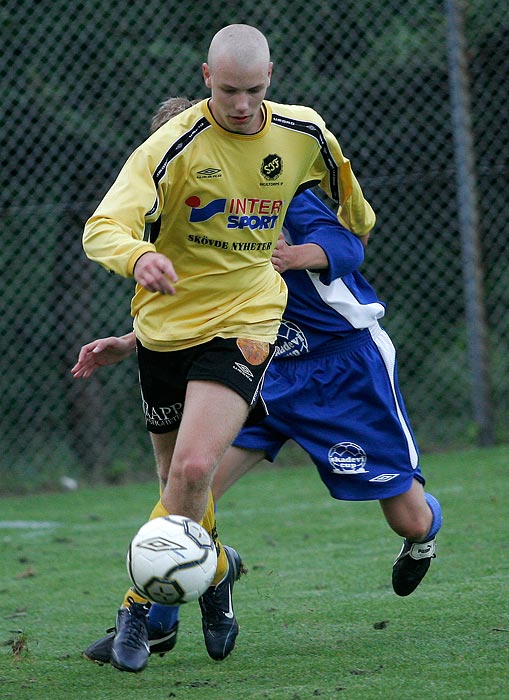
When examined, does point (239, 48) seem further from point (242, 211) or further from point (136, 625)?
point (136, 625)

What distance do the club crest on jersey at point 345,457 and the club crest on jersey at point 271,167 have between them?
1034 millimetres

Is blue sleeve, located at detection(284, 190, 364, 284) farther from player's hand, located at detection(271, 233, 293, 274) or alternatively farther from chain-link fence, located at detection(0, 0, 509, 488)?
chain-link fence, located at detection(0, 0, 509, 488)

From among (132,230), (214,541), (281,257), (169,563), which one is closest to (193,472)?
(169,563)

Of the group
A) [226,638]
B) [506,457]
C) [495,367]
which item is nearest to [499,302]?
[495,367]

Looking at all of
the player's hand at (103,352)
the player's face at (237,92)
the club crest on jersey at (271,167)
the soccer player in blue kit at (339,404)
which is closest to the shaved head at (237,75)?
the player's face at (237,92)

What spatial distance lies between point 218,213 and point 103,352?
0.70 meters

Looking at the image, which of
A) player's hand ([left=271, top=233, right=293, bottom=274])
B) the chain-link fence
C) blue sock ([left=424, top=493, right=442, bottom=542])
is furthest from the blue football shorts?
the chain-link fence

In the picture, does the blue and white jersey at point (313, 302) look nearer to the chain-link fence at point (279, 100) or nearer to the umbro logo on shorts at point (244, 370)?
the umbro logo on shorts at point (244, 370)

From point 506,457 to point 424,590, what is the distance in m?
3.60

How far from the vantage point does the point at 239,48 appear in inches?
138

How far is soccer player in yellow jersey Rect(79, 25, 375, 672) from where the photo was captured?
346cm

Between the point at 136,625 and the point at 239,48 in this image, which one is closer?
the point at 239,48

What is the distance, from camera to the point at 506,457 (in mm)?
7961

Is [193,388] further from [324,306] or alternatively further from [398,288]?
[398,288]
